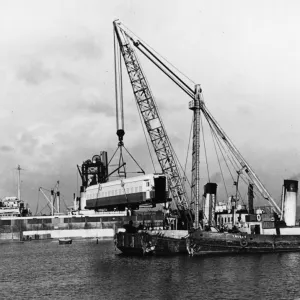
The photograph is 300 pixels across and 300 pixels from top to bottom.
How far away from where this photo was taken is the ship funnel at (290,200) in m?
93.8

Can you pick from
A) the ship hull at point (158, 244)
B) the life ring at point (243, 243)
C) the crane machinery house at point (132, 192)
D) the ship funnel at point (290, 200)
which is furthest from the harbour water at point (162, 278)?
the crane machinery house at point (132, 192)

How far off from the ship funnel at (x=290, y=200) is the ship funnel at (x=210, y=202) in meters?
13.8

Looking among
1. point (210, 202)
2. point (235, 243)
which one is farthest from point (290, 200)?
point (210, 202)

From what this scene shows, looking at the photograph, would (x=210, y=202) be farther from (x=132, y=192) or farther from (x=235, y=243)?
(x=132, y=192)

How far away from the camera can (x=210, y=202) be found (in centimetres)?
10181

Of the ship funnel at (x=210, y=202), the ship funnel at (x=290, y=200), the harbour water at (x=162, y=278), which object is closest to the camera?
the harbour water at (x=162, y=278)

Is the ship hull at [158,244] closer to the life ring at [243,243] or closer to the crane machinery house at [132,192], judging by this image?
the life ring at [243,243]

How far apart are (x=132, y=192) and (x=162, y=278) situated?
53.7 meters

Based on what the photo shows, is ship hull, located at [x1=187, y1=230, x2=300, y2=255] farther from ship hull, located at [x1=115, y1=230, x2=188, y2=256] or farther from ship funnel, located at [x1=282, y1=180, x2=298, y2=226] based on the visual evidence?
ship funnel, located at [x1=282, y1=180, x2=298, y2=226]

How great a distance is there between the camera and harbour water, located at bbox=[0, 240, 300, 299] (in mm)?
51875

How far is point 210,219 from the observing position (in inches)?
3967

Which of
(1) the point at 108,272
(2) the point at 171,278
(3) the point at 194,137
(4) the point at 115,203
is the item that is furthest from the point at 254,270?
(4) the point at 115,203

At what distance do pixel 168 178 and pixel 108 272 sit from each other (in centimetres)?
5262

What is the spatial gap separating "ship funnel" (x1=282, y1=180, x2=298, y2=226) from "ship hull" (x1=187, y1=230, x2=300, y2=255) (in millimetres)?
6032
